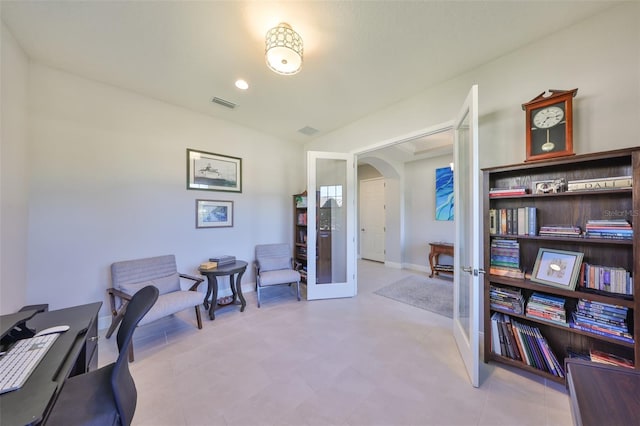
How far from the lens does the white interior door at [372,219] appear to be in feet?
19.9

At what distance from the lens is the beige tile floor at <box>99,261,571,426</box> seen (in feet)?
4.69

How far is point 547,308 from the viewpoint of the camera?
1.69 meters

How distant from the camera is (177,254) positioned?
304 centimetres

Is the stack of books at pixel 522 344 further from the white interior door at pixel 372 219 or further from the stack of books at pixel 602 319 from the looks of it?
the white interior door at pixel 372 219

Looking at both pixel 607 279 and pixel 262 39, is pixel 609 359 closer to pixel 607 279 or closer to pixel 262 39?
pixel 607 279

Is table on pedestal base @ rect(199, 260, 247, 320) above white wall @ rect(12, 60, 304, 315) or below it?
Result: below

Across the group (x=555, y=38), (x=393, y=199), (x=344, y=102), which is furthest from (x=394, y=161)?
(x=555, y=38)

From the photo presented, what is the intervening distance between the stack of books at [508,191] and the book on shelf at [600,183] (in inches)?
9.9

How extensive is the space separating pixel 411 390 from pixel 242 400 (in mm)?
1229

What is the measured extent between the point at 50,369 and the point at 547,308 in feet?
9.82

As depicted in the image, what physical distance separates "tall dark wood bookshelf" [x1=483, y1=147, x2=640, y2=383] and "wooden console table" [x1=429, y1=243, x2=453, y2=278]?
2526 millimetres

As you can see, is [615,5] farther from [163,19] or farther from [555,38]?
[163,19]

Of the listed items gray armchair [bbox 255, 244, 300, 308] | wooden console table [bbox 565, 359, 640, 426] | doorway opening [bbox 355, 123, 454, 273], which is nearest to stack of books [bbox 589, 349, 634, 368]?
wooden console table [bbox 565, 359, 640, 426]

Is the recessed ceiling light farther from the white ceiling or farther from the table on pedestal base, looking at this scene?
the table on pedestal base
